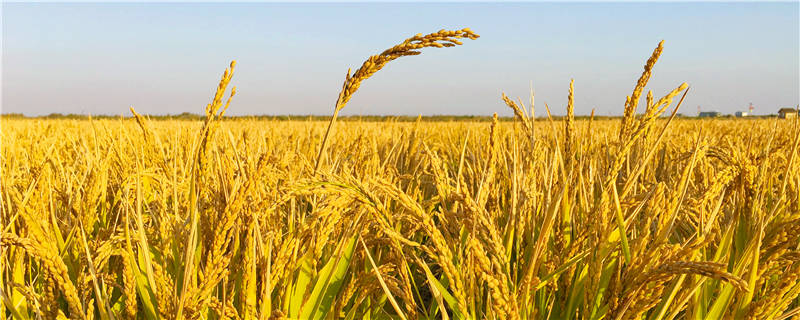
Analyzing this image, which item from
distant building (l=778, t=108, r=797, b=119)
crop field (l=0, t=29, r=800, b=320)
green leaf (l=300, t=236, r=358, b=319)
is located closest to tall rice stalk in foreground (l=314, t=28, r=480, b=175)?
crop field (l=0, t=29, r=800, b=320)

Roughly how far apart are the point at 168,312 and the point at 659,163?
9.77 feet

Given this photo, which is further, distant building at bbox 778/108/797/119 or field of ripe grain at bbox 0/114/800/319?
distant building at bbox 778/108/797/119

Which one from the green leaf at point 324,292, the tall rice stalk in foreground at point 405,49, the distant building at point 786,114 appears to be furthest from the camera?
the distant building at point 786,114

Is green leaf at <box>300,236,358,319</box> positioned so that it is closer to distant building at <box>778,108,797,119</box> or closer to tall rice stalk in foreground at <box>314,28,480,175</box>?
tall rice stalk in foreground at <box>314,28,480,175</box>

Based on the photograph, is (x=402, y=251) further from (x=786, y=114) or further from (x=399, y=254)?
(x=786, y=114)

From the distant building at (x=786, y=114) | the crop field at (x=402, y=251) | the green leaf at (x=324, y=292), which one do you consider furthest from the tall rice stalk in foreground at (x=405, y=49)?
the distant building at (x=786, y=114)

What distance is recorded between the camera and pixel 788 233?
100 centimetres

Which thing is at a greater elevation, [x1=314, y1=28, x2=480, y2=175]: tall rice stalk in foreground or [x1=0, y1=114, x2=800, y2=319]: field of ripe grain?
[x1=314, y1=28, x2=480, y2=175]: tall rice stalk in foreground

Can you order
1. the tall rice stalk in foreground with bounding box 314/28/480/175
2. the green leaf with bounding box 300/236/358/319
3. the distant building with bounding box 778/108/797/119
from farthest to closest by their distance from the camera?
the distant building with bounding box 778/108/797/119 < the green leaf with bounding box 300/236/358/319 < the tall rice stalk in foreground with bounding box 314/28/480/175

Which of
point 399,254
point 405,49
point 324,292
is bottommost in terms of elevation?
point 324,292

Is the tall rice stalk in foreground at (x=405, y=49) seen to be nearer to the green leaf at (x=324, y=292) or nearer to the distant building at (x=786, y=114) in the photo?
the green leaf at (x=324, y=292)

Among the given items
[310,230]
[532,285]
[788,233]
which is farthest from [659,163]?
[310,230]

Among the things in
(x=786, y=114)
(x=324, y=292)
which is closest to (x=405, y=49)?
(x=324, y=292)

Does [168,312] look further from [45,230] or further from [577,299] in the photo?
[577,299]
